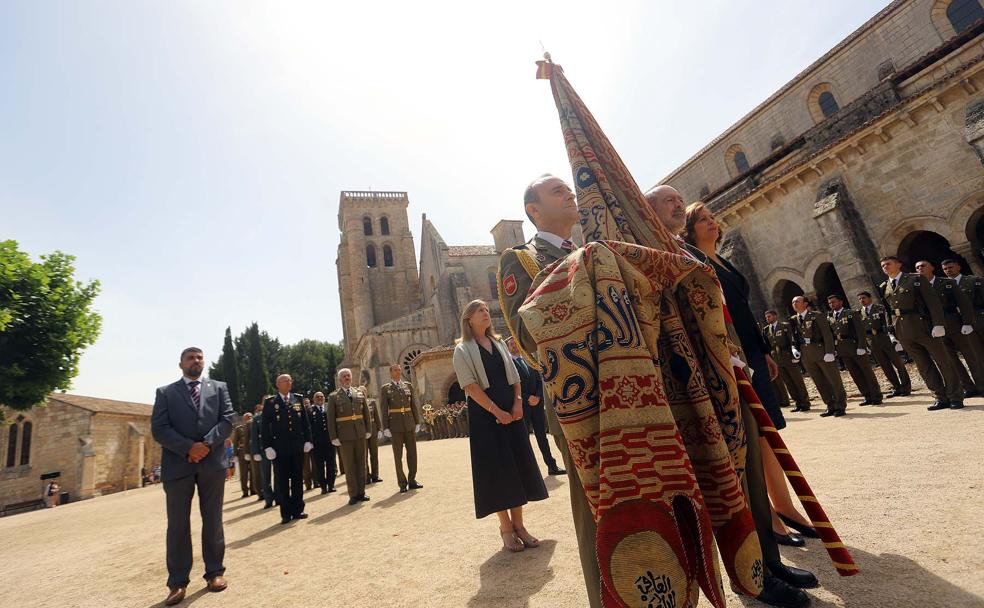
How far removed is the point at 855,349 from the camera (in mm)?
7840

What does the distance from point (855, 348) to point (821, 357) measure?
2.38ft

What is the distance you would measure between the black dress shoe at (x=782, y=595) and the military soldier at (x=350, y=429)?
619cm

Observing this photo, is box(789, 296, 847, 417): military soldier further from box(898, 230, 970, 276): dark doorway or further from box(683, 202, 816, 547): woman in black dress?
box(898, 230, 970, 276): dark doorway

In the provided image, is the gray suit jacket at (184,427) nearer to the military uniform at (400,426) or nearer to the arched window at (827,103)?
the military uniform at (400,426)

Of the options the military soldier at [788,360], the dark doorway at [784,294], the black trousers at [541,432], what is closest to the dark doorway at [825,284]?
the dark doorway at [784,294]

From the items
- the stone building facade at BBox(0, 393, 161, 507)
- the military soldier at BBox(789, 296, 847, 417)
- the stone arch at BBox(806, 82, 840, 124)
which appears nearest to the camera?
the military soldier at BBox(789, 296, 847, 417)

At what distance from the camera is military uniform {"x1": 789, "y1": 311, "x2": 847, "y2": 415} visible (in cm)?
727

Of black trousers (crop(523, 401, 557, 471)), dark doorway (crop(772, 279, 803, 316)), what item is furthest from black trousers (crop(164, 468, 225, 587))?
dark doorway (crop(772, 279, 803, 316))

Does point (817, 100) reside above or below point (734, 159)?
above

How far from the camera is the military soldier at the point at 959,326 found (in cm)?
616

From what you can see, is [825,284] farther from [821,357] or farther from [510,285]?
[510,285]

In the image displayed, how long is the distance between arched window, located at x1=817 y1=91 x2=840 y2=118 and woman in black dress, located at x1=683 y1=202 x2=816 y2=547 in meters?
19.5

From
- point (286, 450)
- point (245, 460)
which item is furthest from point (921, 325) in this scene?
point (245, 460)

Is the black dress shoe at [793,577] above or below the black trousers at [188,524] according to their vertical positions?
below
